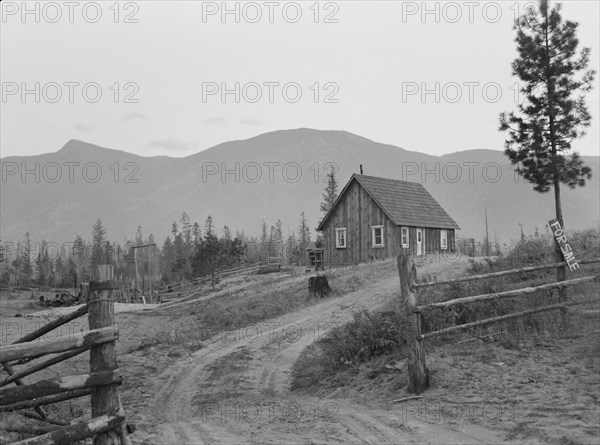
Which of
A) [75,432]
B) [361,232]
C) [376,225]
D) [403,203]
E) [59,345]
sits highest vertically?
[403,203]

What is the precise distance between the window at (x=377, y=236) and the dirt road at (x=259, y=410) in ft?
62.0

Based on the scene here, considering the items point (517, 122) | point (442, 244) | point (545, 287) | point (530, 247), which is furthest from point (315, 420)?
point (442, 244)

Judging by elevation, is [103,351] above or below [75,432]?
above

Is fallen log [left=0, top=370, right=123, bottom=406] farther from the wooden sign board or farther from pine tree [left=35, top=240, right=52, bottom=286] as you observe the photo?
pine tree [left=35, top=240, right=52, bottom=286]

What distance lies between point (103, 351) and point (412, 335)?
4.84m

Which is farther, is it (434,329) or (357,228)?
(357,228)

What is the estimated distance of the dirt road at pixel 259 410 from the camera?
280 inches

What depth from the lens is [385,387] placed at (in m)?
9.12

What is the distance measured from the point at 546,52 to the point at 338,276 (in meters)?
15.4

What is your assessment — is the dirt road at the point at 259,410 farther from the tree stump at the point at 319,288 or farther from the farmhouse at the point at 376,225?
the farmhouse at the point at 376,225

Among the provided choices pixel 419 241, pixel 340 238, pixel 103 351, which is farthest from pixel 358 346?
pixel 419 241

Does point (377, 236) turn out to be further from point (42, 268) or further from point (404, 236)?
point (42, 268)

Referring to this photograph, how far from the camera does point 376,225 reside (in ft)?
115

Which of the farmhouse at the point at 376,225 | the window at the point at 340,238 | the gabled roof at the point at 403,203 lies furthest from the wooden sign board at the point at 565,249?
the window at the point at 340,238
